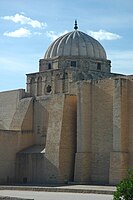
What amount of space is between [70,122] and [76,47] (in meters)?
7.07

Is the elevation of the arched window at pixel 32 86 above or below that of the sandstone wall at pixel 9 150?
above

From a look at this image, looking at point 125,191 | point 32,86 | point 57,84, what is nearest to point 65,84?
point 57,84

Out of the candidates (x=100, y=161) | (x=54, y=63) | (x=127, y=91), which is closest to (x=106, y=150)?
(x=100, y=161)

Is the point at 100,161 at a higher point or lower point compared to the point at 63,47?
lower

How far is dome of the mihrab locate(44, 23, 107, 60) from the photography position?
32.8 metres

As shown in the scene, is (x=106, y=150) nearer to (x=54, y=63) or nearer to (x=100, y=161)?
(x=100, y=161)

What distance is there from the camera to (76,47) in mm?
32875

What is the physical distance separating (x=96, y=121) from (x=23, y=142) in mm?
5701

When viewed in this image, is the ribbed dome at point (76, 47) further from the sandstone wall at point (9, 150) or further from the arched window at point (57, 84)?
the sandstone wall at point (9, 150)

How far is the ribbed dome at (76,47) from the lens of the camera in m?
32.8

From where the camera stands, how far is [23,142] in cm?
3003

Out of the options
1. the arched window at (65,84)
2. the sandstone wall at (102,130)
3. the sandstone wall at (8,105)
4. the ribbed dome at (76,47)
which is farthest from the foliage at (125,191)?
the ribbed dome at (76,47)

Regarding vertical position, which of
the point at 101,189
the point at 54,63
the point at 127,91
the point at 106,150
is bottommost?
the point at 101,189

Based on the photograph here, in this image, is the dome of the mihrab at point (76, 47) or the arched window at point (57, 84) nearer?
the arched window at point (57, 84)
